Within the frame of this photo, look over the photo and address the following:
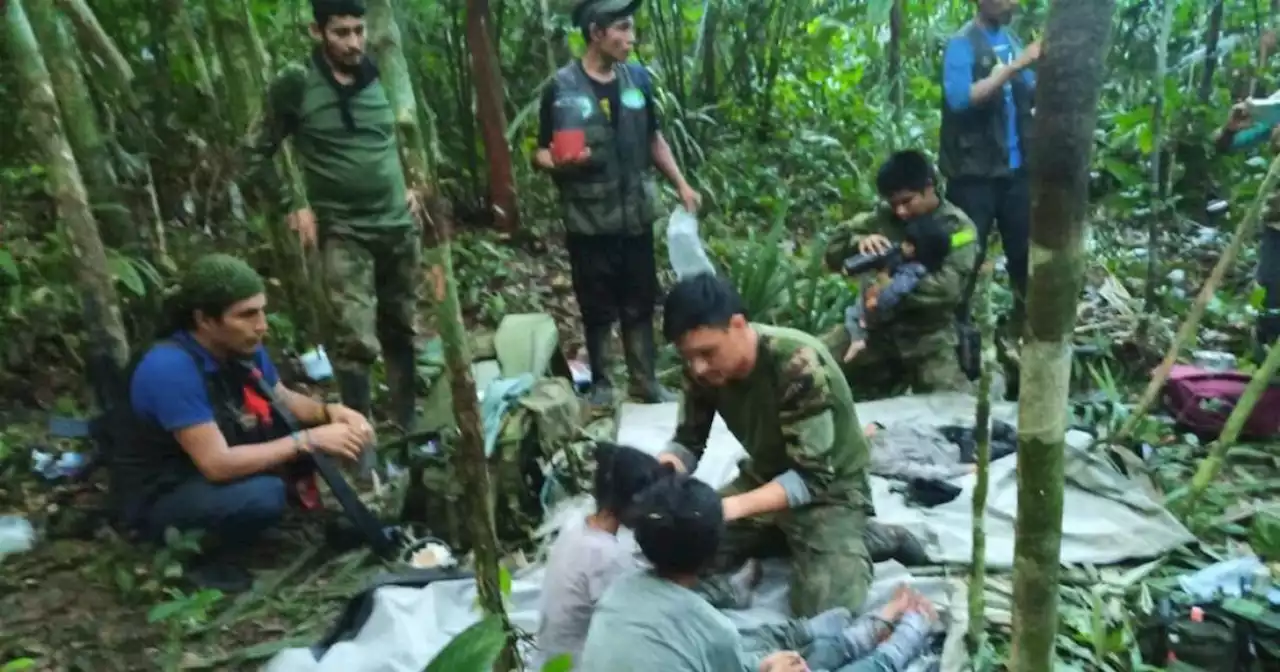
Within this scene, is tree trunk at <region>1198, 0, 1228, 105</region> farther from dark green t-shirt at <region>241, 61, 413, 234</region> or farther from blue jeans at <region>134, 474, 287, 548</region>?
blue jeans at <region>134, 474, 287, 548</region>

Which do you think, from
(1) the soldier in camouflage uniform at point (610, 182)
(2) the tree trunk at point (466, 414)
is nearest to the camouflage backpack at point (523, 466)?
(1) the soldier in camouflage uniform at point (610, 182)

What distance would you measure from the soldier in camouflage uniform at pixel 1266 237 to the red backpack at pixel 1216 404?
13.6 inches

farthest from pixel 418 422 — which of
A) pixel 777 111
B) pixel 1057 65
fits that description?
pixel 777 111

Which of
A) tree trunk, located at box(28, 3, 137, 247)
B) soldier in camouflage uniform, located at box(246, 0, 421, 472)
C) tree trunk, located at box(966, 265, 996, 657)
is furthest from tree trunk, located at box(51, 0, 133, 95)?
tree trunk, located at box(966, 265, 996, 657)

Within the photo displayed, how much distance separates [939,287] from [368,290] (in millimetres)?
2281

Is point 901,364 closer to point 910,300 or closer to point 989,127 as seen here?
point 910,300

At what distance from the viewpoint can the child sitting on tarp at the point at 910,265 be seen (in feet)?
14.6

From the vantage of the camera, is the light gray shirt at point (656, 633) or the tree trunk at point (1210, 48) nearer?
the light gray shirt at point (656, 633)

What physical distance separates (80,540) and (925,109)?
6610 mm

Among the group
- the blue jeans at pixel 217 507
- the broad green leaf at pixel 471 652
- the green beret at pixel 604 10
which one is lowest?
the blue jeans at pixel 217 507

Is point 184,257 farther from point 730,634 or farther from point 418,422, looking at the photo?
point 730,634

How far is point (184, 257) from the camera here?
17.3 feet

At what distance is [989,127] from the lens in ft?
15.1

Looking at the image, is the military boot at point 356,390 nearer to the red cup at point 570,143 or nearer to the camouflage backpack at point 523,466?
the camouflage backpack at point 523,466
